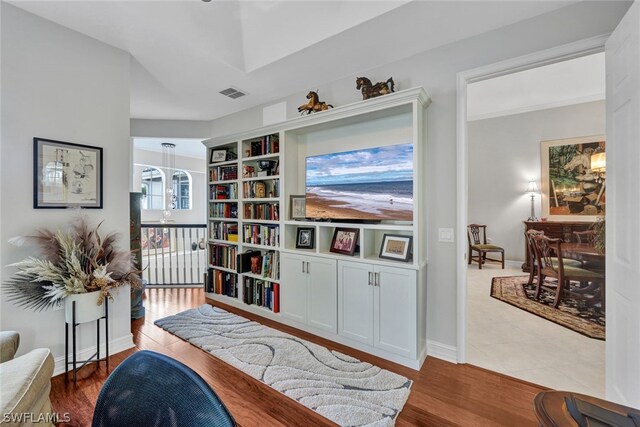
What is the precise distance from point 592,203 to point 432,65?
4.91 m

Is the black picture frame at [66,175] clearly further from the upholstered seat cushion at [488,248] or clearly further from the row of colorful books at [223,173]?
the upholstered seat cushion at [488,248]

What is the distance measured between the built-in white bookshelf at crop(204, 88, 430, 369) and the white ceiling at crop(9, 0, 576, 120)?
49cm

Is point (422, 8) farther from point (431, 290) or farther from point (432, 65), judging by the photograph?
point (431, 290)

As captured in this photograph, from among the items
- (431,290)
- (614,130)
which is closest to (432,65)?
(614,130)

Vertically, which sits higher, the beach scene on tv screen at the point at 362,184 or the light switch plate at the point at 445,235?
the beach scene on tv screen at the point at 362,184

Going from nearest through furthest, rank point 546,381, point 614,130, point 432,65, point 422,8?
point 614,130
point 422,8
point 546,381
point 432,65

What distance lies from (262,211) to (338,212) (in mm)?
1140

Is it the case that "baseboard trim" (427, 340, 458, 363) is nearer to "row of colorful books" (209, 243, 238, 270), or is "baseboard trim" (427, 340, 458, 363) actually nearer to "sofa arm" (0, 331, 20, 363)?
"row of colorful books" (209, 243, 238, 270)

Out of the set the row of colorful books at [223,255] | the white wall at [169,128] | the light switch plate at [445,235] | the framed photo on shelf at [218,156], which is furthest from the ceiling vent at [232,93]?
the light switch plate at [445,235]

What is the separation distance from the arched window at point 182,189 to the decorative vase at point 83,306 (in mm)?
6530

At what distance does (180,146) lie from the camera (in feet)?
23.0

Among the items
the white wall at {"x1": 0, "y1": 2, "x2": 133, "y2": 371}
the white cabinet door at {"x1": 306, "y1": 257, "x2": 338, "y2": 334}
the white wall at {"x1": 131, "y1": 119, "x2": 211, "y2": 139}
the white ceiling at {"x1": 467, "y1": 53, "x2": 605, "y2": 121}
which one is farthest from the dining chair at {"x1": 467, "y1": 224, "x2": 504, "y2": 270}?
the white wall at {"x1": 0, "y1": 2, "x2": 133, "y2": 371}

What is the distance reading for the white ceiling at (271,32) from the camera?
201 centimetres

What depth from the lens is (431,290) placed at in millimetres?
2482
